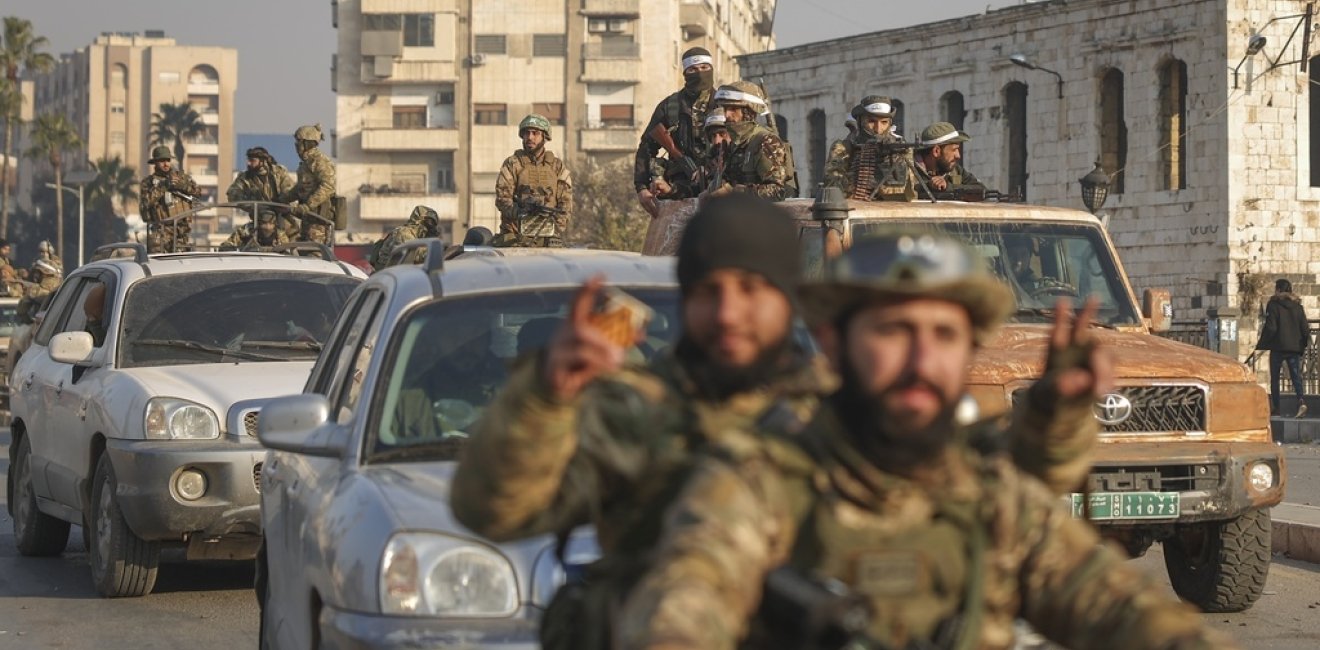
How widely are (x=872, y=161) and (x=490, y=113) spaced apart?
82826 millimetres

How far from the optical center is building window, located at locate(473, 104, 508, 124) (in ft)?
314

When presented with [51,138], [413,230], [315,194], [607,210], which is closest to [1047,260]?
[413,230]

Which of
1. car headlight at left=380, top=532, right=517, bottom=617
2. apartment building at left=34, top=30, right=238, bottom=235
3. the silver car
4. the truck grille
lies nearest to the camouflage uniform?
the truck grille

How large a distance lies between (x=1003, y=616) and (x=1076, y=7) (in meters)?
50.9

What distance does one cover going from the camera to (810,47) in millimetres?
61250

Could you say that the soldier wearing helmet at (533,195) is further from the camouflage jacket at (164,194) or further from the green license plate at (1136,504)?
the green license plate at (1136,504)

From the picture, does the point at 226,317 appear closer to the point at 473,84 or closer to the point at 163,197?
the point at 163,197

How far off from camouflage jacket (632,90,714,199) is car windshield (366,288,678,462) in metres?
8.66

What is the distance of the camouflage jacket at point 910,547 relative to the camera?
120 inches

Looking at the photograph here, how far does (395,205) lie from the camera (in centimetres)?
9575

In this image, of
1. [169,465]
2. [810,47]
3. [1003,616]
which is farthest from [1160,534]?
[810,47]

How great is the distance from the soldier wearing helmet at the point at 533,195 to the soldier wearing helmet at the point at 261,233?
3.03 meters

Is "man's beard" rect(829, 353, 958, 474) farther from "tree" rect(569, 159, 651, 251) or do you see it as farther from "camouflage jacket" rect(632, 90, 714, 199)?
"tree" rect(569, 159, 651, 251)

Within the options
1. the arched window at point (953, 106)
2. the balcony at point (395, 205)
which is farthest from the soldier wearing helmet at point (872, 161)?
the balcony at point (395, 205)
